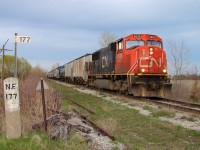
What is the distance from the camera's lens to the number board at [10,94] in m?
7.55

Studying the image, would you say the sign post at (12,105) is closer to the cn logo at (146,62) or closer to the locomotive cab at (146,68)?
the locomotive cab at (146,68)

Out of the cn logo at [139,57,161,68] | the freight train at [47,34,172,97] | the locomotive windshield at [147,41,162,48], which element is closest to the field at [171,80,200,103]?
the freight train at [47,34,172,97]

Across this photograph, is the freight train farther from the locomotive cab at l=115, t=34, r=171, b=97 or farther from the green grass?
the green grass

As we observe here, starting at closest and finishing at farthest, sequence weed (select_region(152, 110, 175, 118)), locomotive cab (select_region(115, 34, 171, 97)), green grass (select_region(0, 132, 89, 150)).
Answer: green grass (select_region(0, 132, 89, 150)) → weed (select_region(152, 110, 175, 118)) → locomotive cab (select_region(115, 34, 171, 97))

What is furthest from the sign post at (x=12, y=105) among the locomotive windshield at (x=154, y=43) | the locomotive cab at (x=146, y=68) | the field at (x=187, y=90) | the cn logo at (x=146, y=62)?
the field at (x=187, y=90)

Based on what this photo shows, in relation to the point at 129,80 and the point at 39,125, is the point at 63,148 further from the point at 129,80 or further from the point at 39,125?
the point at 129,80

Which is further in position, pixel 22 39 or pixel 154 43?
pixel 154 43

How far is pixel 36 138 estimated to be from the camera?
703cm

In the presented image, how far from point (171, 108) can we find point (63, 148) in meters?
8.44

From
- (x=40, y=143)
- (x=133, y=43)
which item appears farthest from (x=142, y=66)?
(x=40, y=143)

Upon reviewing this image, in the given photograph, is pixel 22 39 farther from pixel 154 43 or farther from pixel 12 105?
pixel 154 43

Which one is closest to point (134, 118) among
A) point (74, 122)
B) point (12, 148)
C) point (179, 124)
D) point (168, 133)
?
point (179, 124)

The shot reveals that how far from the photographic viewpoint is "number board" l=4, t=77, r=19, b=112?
7.55 m

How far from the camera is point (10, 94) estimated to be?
7.58m
